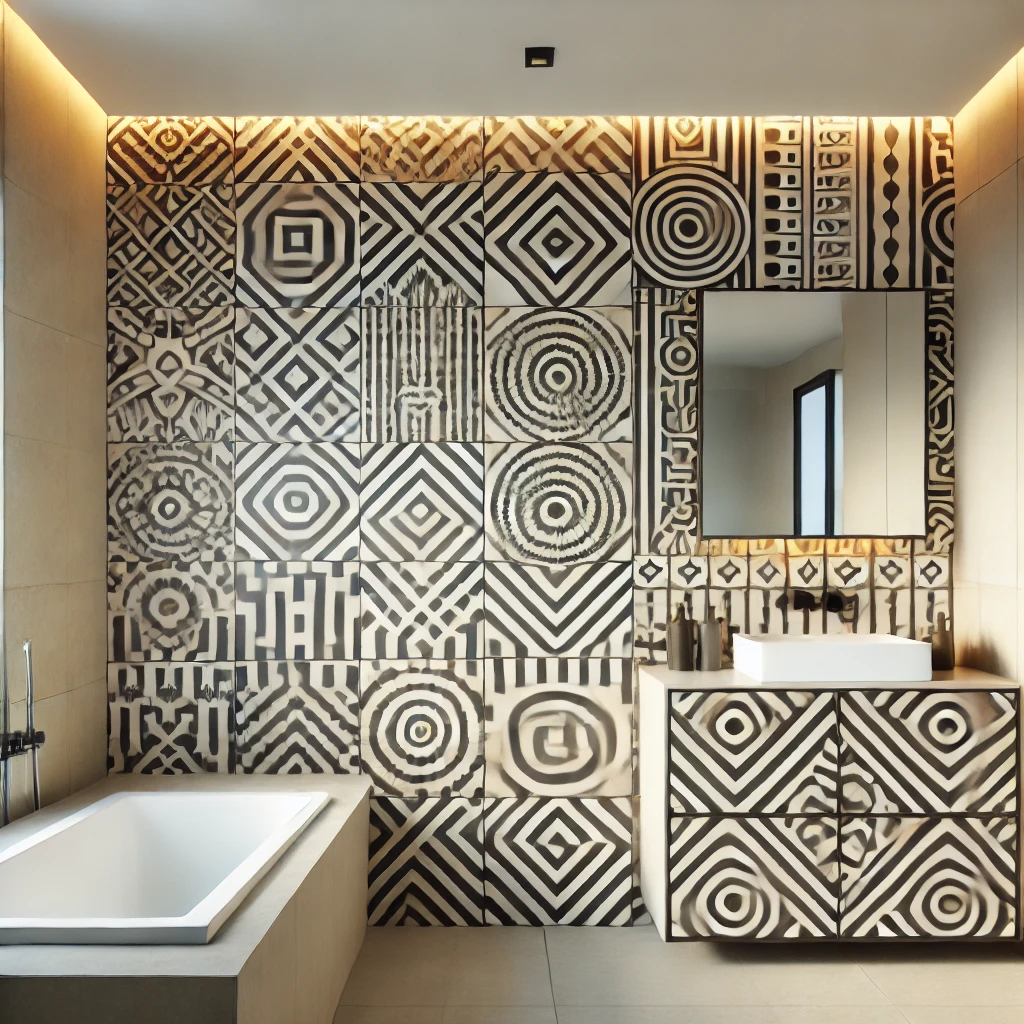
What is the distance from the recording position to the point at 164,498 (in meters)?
3.49

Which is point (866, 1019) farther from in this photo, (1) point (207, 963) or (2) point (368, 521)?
(2) point (368, 521)

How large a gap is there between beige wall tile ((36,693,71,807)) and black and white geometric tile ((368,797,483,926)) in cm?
103

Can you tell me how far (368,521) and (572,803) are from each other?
4.00 ft

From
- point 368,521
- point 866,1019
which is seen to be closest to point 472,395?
point 368,521

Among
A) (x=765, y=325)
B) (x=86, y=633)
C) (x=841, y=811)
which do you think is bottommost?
(x=841, y=811)

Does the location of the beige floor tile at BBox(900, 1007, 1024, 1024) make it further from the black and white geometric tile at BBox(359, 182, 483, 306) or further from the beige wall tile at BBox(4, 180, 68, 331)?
the beige wall tile at BBox(4, 180, 68, 331)

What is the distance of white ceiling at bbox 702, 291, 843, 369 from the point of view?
11.4 feet

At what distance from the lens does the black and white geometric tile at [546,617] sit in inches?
138

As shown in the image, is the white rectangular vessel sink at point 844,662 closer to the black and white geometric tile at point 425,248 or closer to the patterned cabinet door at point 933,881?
the patterned cabinet door at point 933,881

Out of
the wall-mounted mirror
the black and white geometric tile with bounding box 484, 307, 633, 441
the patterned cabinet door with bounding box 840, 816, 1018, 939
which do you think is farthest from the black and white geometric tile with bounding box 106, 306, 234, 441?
the patterned cabinet door with bounding box 840, 816, 1018, 939

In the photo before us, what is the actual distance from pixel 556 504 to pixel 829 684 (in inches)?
42.9

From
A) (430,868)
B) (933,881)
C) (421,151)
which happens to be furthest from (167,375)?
(933,881)

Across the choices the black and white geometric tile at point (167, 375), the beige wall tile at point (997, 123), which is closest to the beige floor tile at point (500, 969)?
the black and white geometric tile at point (167, 375)
